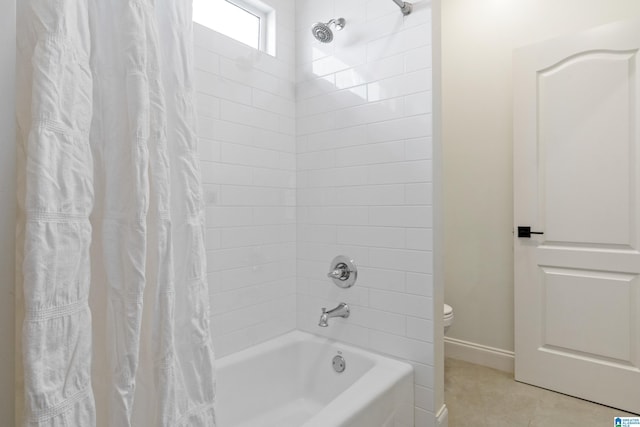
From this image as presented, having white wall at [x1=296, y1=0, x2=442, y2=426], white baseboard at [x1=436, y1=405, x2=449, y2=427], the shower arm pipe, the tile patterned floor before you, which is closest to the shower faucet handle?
white wall at [x1=296, y1=0, x2=442, y2=426]

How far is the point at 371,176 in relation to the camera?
1847mm

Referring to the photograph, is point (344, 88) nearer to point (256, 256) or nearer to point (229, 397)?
point (256, 256)

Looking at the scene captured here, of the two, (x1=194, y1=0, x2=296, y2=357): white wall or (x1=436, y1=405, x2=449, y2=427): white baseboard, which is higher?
(x1=194, y1=0, x2=296, y2=357): white wall

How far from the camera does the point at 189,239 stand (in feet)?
3.02

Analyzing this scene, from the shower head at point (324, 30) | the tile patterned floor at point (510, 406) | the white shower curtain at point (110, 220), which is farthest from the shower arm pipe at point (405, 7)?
the tile patterned floor at point (510, 406)

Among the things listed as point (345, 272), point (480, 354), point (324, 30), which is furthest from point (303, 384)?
point (324, 30)

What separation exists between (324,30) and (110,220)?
4.72ft

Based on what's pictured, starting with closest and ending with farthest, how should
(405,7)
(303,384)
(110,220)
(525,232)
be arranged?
1. (110,220)
2. (405,7)
3. (303,384)
4. (525,232)

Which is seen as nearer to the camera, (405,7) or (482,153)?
(405,7)

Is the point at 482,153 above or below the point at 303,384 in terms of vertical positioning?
above

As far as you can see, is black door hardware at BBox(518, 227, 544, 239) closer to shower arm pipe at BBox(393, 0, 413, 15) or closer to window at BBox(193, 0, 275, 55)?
shower arm pipe at BBox(393, 0, 413, 15)

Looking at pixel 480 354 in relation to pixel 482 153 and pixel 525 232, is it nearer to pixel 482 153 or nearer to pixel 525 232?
pixel 525 232

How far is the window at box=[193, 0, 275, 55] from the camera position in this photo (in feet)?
5.90

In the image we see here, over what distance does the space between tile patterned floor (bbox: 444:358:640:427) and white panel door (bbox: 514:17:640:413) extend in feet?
0.32
